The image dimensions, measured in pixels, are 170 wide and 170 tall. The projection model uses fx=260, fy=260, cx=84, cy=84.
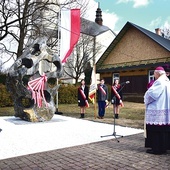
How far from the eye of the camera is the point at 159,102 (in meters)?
5.77

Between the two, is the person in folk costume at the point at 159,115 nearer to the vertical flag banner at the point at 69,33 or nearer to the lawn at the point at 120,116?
the lawn at the point at 120,116

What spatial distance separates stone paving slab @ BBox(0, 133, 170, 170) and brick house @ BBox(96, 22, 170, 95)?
18.1 m

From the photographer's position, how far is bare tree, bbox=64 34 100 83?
38.8m

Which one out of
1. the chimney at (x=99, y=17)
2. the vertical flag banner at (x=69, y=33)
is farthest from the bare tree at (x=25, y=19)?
the chimney at (x=99, y=17)

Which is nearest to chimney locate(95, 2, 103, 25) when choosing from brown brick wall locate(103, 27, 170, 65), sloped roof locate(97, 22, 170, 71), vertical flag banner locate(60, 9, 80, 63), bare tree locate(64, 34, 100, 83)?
bare tree locate(64, 34, 100, 83)

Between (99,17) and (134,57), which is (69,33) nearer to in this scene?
(134,57)

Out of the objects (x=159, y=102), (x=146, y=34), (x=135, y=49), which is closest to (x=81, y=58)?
(x=135, y=49)

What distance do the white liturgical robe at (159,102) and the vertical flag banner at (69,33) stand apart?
771 cm

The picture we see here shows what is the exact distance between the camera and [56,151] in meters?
5.82

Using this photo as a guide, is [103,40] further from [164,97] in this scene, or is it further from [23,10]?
[164,97]

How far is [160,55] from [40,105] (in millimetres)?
16818

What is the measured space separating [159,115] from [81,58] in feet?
113

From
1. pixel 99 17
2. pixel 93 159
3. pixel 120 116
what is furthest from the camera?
pixel 99 17

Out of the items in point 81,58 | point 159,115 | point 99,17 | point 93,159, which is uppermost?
point 99,17
